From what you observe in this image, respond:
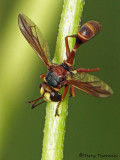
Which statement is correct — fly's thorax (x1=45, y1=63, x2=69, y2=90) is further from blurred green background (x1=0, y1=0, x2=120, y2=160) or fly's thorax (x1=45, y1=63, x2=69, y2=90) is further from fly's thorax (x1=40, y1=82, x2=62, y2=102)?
blurred green background (x1=0, y1=0, x2=120, y2=160)

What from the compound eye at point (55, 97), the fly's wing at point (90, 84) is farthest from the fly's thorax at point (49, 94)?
the fly's wing at point (90, 84)

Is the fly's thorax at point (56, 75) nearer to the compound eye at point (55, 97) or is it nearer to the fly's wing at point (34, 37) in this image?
the fly's wing at point (34, 37)

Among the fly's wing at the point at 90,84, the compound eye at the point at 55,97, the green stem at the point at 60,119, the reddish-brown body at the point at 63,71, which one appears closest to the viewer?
the green stem at the point at 60,119

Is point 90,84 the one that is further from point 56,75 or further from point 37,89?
point 37,89

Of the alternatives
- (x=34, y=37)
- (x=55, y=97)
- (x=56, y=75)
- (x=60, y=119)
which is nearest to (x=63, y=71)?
(x=56, y=75)

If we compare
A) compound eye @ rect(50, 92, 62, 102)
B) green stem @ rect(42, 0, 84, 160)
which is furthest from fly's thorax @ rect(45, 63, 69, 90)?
green stem @ rect(42, 0, 84, 160)

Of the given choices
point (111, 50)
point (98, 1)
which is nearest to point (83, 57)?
point (111, 50)
